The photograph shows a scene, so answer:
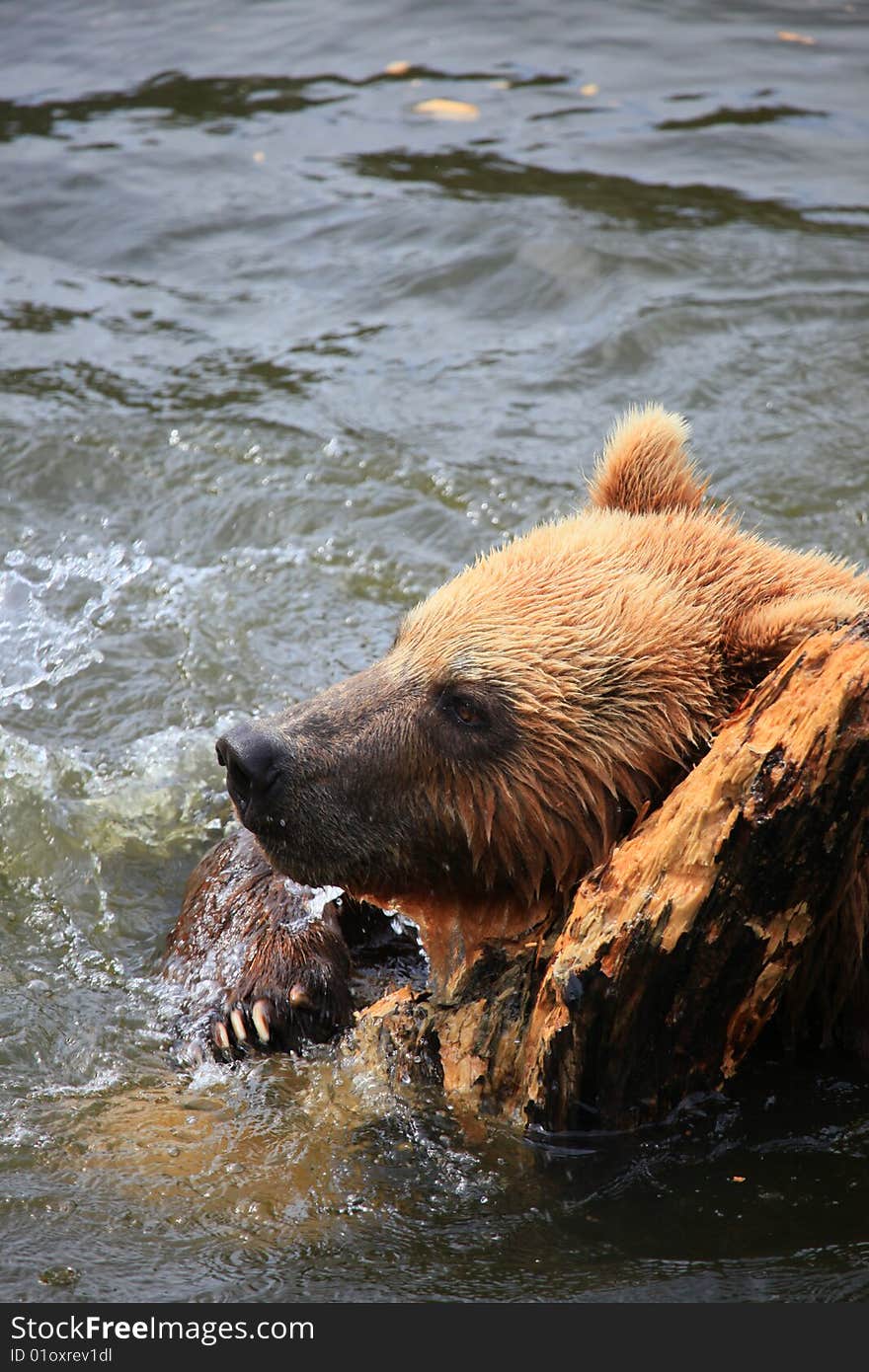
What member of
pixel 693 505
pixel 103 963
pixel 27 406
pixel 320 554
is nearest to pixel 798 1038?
pixel 693 505

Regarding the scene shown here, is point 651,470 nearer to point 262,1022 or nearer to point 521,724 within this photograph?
point 521,724

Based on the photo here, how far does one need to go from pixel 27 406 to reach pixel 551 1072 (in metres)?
5.97

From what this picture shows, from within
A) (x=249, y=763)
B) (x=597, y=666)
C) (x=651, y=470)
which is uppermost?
(x=651, y=470)

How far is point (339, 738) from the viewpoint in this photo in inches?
160

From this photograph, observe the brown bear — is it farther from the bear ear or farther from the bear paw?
the bear paw

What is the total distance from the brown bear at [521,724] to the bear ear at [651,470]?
0.92 ft

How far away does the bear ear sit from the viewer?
4.56 meters

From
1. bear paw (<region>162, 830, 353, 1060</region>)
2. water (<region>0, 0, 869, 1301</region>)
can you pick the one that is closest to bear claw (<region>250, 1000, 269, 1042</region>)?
bear paw (<region>162, 830, 353, 1060</region>)

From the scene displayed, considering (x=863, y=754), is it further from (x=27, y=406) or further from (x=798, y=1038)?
(x=27, y=406)

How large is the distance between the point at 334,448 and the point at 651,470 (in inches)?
153

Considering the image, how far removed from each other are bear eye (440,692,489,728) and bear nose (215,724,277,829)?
48 cm

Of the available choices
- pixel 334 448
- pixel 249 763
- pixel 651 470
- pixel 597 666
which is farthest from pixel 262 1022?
pixel 334 448

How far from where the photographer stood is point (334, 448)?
26.9 ft

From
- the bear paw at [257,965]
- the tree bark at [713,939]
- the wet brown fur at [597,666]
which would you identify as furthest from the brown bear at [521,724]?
the bear paw at [257,965]
